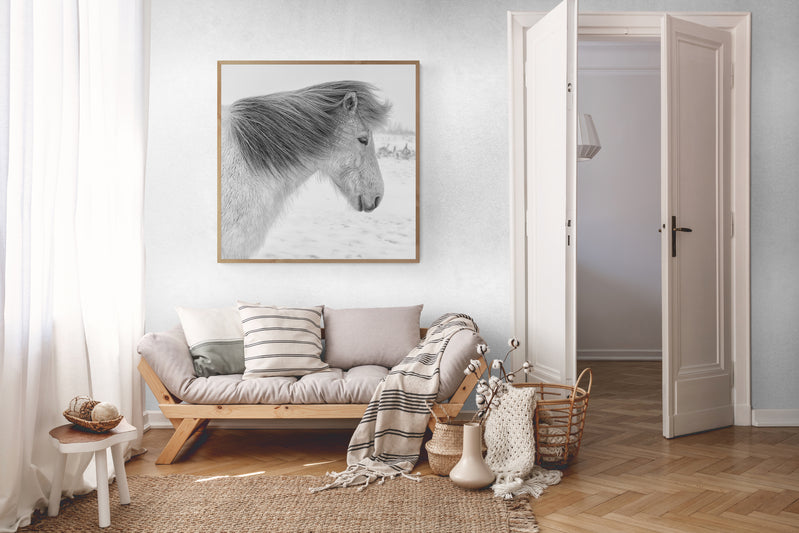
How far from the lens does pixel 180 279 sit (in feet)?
12.6

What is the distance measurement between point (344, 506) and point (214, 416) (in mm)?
887

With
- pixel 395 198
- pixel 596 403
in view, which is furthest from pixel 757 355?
pixel 395 198

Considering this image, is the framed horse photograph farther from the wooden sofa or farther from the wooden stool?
the wooden stool

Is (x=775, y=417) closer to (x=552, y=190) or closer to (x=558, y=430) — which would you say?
(x=558, y=430)

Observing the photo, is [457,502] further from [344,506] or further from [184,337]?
[184,337]

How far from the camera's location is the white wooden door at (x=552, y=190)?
10.8 ft

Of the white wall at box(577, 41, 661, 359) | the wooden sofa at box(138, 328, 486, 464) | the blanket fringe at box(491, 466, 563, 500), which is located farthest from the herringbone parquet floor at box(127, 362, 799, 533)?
the white wall at box(577, 41, 661, 359)

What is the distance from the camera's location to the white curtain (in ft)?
7.48

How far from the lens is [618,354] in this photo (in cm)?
626

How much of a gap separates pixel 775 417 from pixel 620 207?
9.53 feet

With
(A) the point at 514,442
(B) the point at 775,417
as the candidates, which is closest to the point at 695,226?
(B) the point at 775,417

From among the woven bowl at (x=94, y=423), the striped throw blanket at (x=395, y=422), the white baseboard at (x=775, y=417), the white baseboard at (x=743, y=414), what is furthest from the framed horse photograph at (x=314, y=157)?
the white baseboard at (x=775, y=417)

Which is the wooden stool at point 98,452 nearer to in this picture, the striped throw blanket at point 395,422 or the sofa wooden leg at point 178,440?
the sofa wooden leg at point 178,440

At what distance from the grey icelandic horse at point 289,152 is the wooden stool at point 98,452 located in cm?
154
